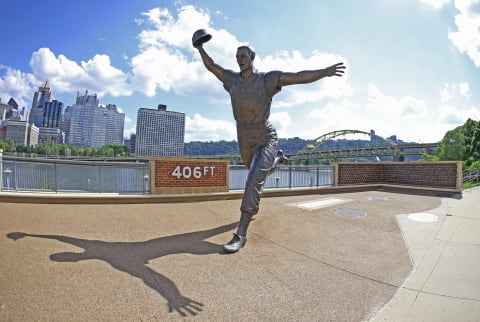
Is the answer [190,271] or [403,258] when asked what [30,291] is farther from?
[403,258]

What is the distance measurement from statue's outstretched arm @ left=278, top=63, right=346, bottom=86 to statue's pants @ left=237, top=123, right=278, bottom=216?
0.77m

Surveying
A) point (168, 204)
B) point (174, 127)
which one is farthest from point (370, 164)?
point (174, 127)

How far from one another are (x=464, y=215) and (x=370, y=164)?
26.4ft

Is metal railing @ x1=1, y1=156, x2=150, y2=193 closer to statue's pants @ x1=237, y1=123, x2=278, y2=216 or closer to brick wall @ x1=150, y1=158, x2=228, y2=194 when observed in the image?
brick wall @ x1=150, y1=158, x2=228, y2=194

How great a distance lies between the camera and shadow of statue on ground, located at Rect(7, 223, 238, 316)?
7.52ft

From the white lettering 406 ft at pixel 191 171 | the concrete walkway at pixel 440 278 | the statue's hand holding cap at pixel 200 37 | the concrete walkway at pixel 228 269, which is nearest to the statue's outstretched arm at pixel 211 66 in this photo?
the statue's hand holding cap at pixel 200 37

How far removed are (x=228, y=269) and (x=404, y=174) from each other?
13.8 meters

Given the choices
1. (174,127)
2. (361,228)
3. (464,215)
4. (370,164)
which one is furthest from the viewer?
(174,127)

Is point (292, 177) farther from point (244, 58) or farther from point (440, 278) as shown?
point (440, 278)

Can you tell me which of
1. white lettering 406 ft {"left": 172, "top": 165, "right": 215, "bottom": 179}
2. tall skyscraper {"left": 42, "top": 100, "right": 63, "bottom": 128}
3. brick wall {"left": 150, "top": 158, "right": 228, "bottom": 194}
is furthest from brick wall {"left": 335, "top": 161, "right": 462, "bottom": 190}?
tall skyscraper {"left": 42, "top": 100, "right": 63, "bottom": 128}

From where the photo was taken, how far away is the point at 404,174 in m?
13.8

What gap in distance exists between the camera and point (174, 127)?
120 metres

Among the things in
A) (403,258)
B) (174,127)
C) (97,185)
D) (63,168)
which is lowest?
(403,258)

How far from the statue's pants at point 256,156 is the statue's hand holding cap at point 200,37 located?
1619 mm
